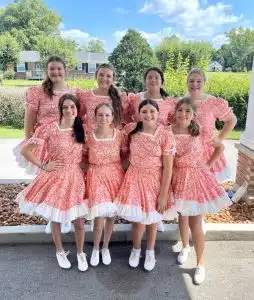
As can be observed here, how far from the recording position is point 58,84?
333 cm

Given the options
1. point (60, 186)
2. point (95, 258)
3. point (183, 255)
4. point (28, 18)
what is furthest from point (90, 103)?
point (28, 18)

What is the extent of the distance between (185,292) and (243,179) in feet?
7.25

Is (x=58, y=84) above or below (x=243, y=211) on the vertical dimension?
above

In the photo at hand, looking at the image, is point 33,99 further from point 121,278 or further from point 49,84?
point 121,278

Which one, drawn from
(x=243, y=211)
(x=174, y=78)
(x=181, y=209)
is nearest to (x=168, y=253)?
(x=181, y=209)

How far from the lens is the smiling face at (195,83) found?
3193 mm

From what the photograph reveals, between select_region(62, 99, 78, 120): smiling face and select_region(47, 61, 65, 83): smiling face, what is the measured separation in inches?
18.0

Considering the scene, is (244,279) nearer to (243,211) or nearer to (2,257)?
(243,211)

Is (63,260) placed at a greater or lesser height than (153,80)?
lesser

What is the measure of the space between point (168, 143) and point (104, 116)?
0.59 metres

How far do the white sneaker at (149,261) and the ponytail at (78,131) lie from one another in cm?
122

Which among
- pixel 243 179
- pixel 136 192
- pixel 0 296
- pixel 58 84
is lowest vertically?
pixel 0 296

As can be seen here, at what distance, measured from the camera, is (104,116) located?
2.93 m

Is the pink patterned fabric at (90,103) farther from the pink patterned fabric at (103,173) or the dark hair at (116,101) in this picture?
the pink patterned fabric at (103,173)
